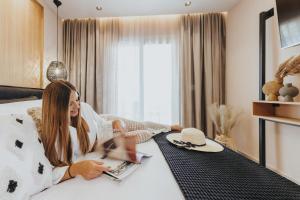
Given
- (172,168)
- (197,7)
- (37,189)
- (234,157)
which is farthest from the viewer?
(197,7)

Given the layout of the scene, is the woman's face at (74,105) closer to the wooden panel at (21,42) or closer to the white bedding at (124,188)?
the white bedding at (124,188)

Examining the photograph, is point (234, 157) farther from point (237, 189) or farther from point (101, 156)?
point (101, 156)

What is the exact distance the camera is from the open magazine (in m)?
0.83

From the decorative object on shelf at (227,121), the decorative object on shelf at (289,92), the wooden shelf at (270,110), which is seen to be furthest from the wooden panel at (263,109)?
the decorative object on shelf at (227,121)

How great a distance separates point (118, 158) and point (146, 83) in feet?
7.41

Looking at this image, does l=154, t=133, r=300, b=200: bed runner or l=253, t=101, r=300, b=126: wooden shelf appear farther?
l=253, t=101, r=300, b=126: wooden shelf

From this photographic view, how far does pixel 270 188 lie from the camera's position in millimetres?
691

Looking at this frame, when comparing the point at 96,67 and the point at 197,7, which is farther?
the point at 96,67

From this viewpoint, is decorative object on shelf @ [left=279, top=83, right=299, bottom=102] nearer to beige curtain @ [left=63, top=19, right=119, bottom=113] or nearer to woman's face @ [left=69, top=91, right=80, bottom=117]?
woman's face @ [left=69, top=91, right=80, bottom=117]

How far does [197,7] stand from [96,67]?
1976 mm

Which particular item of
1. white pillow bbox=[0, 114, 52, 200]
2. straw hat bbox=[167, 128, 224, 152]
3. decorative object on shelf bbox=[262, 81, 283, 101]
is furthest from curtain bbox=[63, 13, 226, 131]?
white pillow bbox=[0, 114, 52, 200]

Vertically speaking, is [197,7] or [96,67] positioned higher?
[197,7]

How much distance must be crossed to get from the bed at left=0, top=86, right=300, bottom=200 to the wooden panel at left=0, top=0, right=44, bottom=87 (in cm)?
131

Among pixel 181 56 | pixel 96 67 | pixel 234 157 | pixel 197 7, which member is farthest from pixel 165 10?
pixel 234 157
